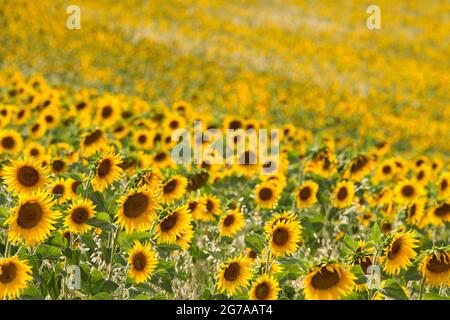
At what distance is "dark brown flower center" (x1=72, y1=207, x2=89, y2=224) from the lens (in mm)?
3618

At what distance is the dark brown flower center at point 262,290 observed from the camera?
3139 millimetres

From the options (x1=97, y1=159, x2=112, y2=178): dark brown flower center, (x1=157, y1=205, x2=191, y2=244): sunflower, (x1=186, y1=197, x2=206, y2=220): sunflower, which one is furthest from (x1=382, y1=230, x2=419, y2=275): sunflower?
(x1=97, y1=159, x2=112, y2=178): dark brown flower center

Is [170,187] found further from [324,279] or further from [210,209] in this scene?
[324,279]

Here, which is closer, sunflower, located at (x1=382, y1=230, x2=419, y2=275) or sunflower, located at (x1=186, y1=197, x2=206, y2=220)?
sunflower, located at (x1=382, y1=230, x2=419, y2=275)

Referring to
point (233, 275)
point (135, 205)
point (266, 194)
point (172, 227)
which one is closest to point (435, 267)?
point (233, 275)

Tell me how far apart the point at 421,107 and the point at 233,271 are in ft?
65.5

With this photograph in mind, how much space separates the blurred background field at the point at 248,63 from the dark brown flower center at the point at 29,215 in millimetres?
7229

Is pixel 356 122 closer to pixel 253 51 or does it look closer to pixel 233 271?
pixel 253 51

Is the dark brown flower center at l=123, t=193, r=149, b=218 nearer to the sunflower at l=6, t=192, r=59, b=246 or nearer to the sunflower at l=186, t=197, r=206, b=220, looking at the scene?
the sunflower at l=6, t=192, r=59, b=246

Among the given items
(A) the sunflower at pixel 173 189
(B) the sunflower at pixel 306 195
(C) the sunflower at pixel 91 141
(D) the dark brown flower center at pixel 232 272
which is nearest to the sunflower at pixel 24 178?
(A) the sunflower at pixel 173 189

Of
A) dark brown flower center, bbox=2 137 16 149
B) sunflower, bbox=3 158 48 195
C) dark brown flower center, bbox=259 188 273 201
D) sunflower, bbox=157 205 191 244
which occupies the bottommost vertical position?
sunflower, bbox=157 205 191 244

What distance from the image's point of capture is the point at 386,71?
2595 cm

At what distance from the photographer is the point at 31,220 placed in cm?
332
